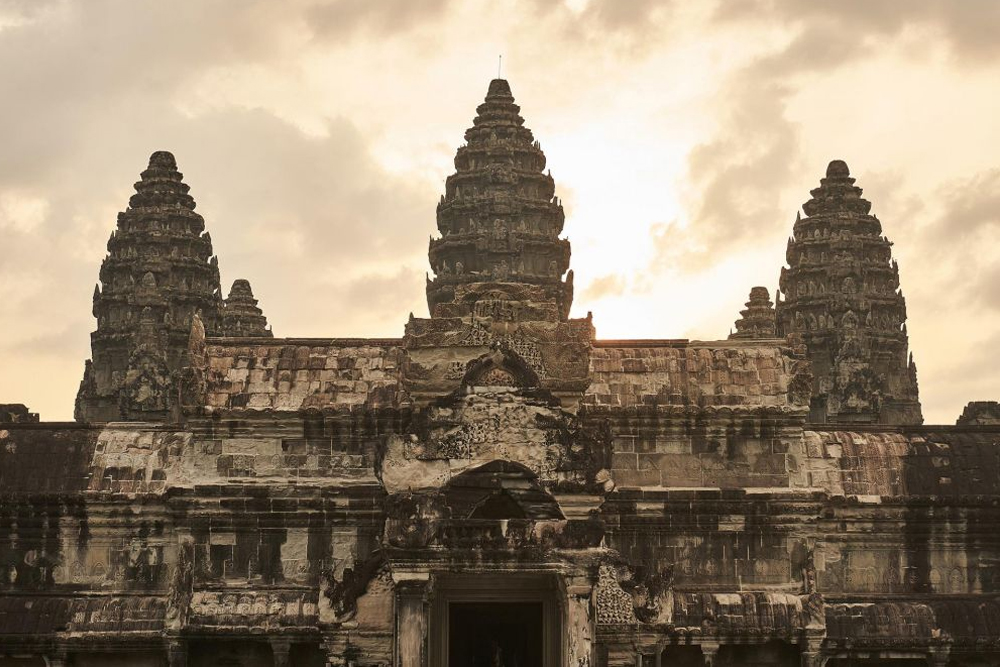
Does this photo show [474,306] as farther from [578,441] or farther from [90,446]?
[90,446]

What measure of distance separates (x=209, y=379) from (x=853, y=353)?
3924cm

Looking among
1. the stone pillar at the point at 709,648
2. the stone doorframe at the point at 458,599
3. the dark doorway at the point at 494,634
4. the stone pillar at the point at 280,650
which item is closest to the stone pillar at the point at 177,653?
the stone pillar at the point at 280,650

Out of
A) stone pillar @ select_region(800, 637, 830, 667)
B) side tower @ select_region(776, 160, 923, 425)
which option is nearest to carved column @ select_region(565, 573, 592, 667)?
stone pillar @ select_region(800, 637, 830, 667)

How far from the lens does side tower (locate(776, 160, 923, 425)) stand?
212 ft

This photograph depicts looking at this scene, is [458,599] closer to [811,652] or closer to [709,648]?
[709,648]

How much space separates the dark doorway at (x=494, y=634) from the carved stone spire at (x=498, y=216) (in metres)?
39.2

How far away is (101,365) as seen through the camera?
66.2 m

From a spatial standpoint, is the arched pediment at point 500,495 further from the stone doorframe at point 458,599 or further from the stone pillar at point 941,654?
the stone pillar at point 941,654

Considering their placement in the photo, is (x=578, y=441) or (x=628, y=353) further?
(x=628, y=353)

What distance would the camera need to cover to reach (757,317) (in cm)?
5922

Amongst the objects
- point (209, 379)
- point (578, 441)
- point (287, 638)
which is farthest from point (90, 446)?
point (578, 441)

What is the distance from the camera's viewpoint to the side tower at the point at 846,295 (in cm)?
6450

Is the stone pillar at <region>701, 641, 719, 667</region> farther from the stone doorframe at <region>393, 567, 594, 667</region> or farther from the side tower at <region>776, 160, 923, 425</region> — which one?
the side tower at <region>776, 160, 923, 425</region>

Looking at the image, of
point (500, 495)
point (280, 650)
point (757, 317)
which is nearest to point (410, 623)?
point (500, 495)
